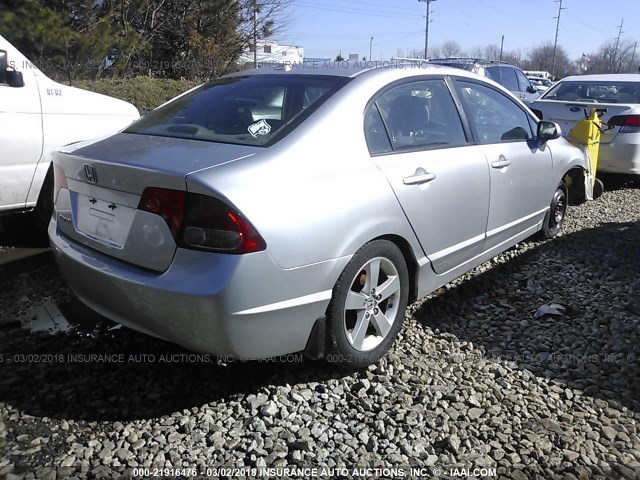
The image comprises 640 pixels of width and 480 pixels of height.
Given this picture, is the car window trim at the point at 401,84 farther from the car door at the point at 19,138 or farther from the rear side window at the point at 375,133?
the car door at the point at 19,138

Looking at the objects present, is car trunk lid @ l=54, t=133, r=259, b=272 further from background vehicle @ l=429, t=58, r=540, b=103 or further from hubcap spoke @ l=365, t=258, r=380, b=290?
background vehicle @ l=429, t=58, r=540, b=103

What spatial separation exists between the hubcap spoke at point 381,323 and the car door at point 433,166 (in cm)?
48

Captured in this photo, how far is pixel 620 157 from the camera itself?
276 inches

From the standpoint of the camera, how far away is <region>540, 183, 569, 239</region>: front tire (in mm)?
5052

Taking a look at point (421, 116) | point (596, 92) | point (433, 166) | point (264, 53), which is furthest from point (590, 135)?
point (264, 53)

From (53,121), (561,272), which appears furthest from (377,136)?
(53,121)

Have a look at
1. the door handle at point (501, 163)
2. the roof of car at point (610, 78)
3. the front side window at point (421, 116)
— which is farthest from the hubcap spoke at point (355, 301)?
the roof of car at point (610, 78)

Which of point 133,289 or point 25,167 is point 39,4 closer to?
point 25,167

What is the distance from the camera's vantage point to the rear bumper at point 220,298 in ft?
7.39

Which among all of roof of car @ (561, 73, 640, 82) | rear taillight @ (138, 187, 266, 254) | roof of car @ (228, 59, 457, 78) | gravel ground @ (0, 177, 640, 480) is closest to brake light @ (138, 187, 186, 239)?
rear taillight @ (138, 187, 266, 254)

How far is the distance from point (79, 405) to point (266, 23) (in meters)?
18.7

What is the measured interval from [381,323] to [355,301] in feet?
1.01

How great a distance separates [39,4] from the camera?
12.4 meters

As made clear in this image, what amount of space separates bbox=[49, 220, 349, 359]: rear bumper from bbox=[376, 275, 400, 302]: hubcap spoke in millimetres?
417
